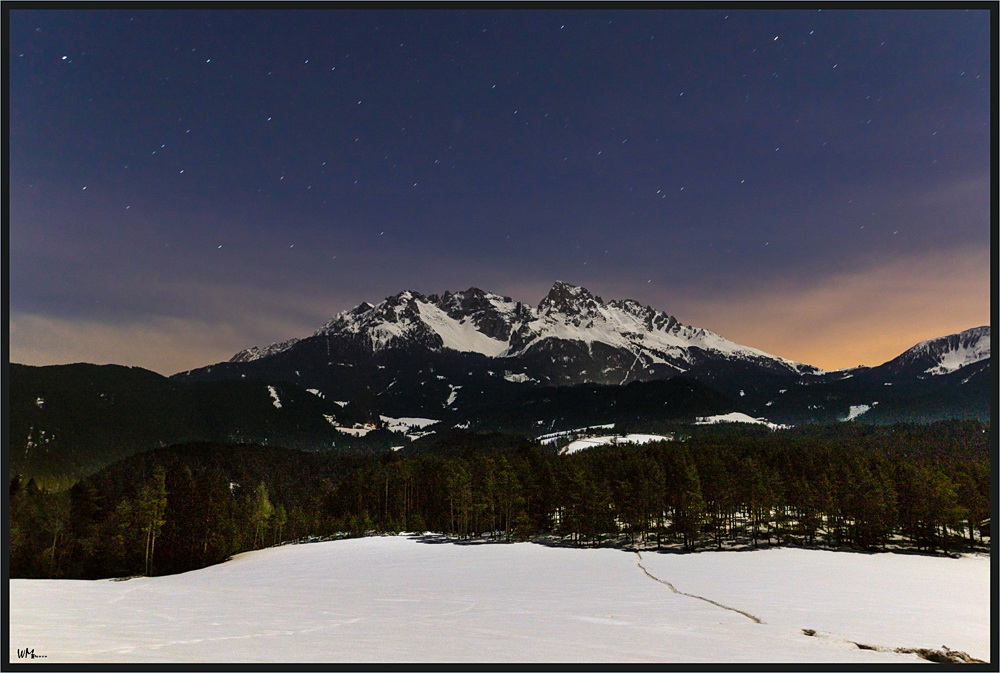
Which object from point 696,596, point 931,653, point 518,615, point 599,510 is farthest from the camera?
point 599,510

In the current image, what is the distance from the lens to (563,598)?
86.9ft

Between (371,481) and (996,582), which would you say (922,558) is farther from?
(371,481)

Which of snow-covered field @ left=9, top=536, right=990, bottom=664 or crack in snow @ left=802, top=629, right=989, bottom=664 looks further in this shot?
crack in snow @ left=802, top=629, right=989, bottom=664

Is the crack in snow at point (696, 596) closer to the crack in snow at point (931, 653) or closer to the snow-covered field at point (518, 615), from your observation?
the snow-covered field at point (518, 615)

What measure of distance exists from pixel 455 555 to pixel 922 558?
52535 millimetres

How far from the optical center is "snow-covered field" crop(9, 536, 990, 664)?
10.4 metres

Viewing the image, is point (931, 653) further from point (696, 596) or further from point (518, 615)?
point (696, 596)

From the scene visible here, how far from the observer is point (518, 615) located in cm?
1911

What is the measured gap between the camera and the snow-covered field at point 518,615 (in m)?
10.4
